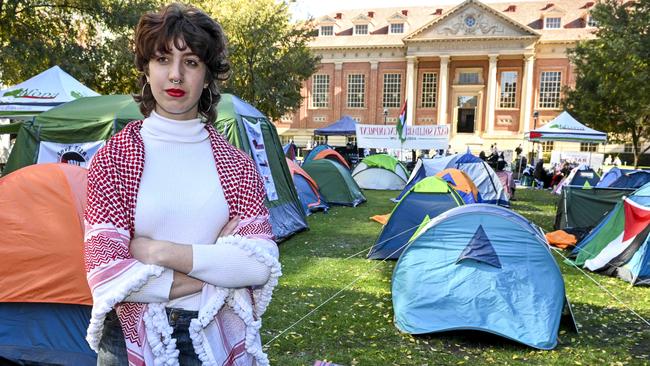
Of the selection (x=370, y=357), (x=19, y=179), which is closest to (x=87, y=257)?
(x=19, y=179)

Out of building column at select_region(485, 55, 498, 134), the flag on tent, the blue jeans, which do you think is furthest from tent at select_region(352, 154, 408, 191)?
building column at select_region(485, 55, 498, 134)

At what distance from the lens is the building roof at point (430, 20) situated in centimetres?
3819

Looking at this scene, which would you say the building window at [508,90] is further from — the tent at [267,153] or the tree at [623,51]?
the tent at [267,153]

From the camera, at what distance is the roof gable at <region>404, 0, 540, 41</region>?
3689 centimetres

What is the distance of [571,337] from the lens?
4.62 m

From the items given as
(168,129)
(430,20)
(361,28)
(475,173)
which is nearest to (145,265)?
(168,129)

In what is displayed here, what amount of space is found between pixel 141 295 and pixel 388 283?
509 cm

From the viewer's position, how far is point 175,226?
55.0 inches

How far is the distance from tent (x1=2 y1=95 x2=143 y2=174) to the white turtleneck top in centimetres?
620

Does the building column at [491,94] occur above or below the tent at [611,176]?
above

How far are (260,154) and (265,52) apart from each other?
15727mm

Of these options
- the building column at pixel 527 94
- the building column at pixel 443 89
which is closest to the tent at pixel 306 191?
the building column at pixel 443 89

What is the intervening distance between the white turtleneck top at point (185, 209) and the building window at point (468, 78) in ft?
135

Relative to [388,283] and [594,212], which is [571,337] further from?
[594,212]
